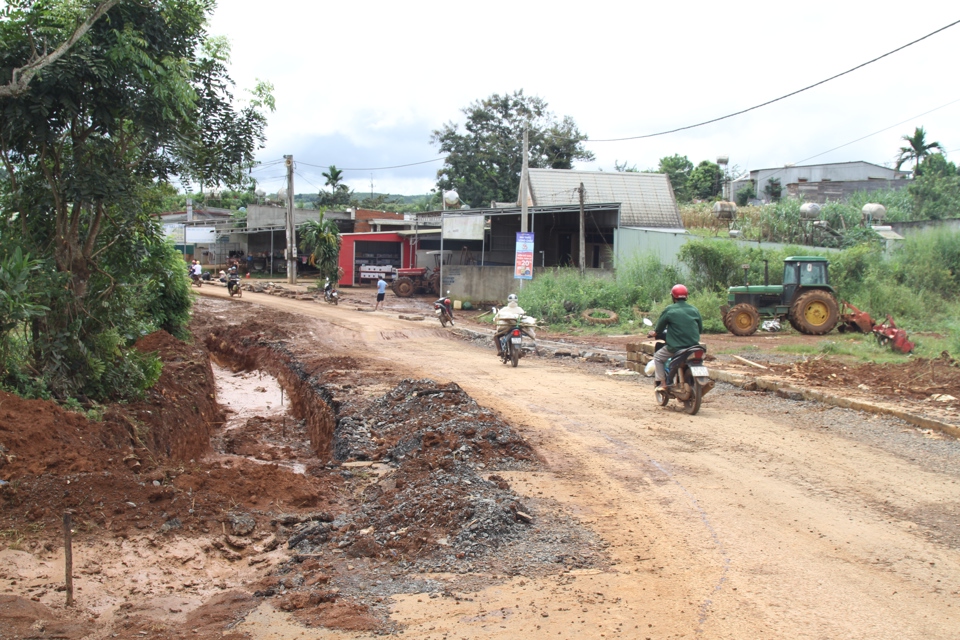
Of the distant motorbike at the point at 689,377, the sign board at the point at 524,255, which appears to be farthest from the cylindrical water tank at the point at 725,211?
the distant motorbike at the point at 689,377

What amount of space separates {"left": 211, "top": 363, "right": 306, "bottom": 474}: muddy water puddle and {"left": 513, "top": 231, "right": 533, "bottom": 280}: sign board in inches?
408

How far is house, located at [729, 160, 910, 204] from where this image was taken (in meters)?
50.2

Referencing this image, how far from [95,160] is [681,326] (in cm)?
771

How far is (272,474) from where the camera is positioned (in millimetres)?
7965

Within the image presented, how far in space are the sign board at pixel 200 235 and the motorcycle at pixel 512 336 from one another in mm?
45551

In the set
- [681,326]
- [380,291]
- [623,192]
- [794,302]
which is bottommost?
[380,291]

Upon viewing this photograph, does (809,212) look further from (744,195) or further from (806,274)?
(744,195)

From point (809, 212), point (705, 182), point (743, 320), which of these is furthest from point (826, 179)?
point (743, 320)

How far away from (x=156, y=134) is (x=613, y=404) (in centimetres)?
718

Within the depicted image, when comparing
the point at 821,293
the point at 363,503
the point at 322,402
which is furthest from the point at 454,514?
the point at 821,293

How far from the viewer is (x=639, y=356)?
53.3 feet

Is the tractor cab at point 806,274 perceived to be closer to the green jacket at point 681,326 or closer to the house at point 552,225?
the house at point 552,225

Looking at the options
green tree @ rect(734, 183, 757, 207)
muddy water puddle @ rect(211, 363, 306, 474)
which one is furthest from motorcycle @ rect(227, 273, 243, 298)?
green tree @ rect(734, 183, 757, 207)

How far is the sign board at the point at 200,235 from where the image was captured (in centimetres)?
5866
